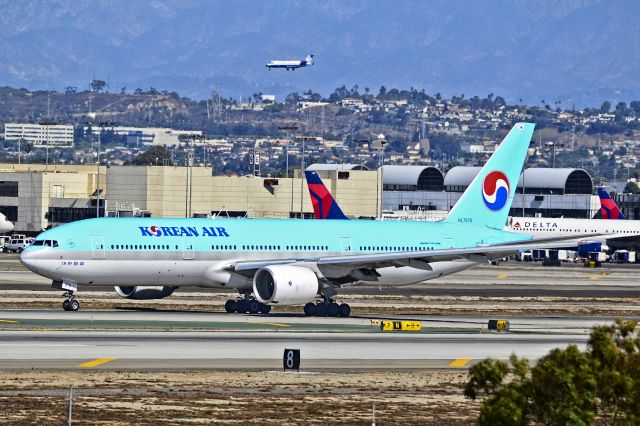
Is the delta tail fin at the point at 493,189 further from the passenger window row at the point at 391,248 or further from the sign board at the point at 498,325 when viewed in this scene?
the sign board at the point at 498,325

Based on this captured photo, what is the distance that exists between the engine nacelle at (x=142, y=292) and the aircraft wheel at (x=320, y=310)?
Result: 6560 millimetres

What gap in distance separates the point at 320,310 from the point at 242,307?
3530mm

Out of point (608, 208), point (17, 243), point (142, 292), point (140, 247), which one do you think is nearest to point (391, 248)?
point (142, 292)

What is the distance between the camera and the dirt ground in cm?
3194

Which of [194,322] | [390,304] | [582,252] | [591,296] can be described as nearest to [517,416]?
[194,322]

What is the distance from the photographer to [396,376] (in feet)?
133

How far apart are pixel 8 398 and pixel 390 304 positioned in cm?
4051

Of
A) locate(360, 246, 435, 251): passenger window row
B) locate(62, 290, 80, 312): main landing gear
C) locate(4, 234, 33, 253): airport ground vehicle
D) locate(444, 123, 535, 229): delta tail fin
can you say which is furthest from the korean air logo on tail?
locate(4, 234, 33, 253): airport ground vehicle

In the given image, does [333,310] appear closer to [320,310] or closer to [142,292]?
[320,310]

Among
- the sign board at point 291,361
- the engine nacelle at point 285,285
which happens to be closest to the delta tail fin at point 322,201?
the engine nacelle at point 285,285

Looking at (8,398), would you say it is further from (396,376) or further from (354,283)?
(354,283)

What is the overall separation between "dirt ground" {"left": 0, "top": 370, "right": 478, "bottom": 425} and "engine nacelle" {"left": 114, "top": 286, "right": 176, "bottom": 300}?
24707 millimetres

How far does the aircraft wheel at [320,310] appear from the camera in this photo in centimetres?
6325

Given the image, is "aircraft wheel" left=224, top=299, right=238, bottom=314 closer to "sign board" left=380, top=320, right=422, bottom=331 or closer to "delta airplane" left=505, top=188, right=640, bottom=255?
"sign board" left=380, top=320, right=422, bottom=331
